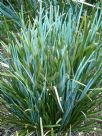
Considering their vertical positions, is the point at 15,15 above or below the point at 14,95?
above

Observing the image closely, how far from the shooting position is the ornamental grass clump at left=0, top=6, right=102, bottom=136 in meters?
1.03

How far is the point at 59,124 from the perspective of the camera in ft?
3.41

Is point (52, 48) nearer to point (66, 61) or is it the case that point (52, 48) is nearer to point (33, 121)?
point (66, 61)

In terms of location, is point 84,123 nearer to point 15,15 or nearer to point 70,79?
point 70,79

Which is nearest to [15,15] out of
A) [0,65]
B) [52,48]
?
[0,65]

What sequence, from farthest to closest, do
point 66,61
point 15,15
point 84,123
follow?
point 15,15, point 84,123, point 66,61

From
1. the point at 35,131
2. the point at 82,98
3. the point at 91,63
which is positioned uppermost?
the point at 91,63

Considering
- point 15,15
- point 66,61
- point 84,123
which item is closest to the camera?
point 66,61

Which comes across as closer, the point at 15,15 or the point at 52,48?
the point at 52,48

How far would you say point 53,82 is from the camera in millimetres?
1038

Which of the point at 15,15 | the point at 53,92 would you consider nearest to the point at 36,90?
the point at 53,92

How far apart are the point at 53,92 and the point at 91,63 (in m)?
0.18

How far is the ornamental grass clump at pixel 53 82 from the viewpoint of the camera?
3.37 feet

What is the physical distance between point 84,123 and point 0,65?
0.38 m
